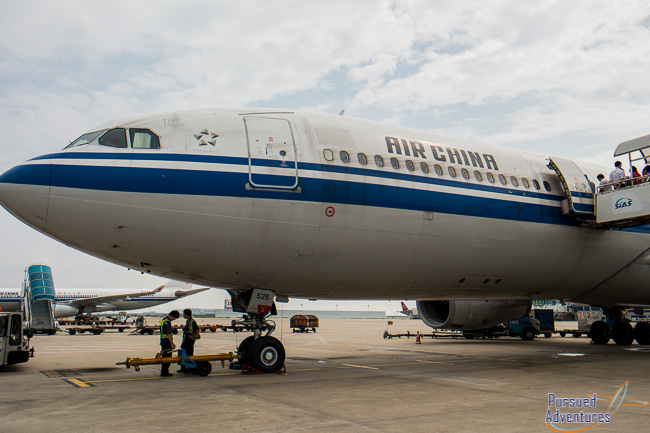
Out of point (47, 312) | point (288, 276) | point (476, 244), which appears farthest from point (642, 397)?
point (47, 312)

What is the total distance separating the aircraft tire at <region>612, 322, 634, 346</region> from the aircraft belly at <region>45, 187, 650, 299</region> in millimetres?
8640

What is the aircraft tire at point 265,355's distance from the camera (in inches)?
360

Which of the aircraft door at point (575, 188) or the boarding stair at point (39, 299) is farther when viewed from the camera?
the boarding stair at point (39, 299)

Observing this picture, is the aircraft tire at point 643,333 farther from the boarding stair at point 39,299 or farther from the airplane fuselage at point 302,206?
the boarding stair at point 39,299

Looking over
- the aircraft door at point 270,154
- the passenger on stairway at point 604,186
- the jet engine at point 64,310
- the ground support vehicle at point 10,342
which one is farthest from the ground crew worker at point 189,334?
the jet engine at point 64,310

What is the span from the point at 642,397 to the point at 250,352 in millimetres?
6174

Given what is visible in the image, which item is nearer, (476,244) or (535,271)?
(476,244)

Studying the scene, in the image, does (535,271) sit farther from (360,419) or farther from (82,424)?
(82,424)

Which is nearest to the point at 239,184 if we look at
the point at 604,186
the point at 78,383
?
the point at 78,383

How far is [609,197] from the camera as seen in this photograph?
11.2m

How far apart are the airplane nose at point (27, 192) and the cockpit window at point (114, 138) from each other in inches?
37.4

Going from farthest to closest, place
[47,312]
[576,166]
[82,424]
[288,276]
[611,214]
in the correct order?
[47,312] < [576,166] < [611,214] < [288,276] < [82,424]

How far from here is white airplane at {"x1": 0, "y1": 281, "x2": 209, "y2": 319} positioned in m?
41.7

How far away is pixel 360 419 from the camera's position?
18.0 feet
